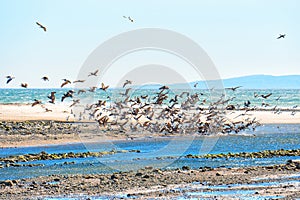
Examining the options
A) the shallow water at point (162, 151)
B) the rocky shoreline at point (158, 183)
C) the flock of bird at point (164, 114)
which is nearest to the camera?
the rocky shoreline at point (158, 183)

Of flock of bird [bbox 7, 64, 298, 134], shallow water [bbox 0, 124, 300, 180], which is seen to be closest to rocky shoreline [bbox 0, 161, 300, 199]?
shallow water [bbox 0, 124, 300, 180]

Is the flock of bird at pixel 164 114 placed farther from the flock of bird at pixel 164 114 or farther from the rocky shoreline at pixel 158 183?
the rocky shoreline at pixel 158 183

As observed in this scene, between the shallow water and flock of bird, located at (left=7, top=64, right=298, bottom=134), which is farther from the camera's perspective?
flock of bird, located at (left=7, top=64, right=298, bottom=134)

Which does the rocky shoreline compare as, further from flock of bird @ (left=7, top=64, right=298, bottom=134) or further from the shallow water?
flock of bird @ (left=7, top=64, right=298, bottom=134)

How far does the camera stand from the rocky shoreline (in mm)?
24422

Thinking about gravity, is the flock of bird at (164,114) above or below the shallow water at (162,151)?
above

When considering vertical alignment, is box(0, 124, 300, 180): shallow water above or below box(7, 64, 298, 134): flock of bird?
below

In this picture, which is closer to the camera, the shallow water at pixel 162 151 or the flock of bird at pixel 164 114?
the shallow water at pixel 162 151

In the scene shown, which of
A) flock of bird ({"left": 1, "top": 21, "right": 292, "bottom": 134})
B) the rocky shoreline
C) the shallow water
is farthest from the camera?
flock of bird ({"left": 1, "top": 21, "right": 292, "bottom": 134})

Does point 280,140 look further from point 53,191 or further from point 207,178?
point 53,191

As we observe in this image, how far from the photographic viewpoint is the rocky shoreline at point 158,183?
80.1 feet

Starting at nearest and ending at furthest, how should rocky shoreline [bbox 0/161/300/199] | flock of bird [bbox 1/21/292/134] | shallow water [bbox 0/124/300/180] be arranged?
1. rocky shoreline [bbox 0/161/300/199]
2. shallow water [bbox 0/124/300/180]
3. flock of bird [bbox 1/21/292/134]

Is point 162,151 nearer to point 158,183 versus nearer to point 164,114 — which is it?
point 164,114

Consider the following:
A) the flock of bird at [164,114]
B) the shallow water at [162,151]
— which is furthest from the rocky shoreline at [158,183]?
the flock of bird at [164,114]
